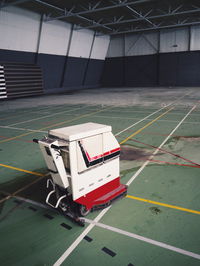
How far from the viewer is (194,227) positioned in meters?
3.71

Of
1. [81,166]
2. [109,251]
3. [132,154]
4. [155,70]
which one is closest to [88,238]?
[109,251]

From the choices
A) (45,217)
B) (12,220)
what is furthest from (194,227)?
(12,220)

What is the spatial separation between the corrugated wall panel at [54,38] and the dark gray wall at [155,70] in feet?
42.7

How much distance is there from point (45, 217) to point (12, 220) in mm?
656

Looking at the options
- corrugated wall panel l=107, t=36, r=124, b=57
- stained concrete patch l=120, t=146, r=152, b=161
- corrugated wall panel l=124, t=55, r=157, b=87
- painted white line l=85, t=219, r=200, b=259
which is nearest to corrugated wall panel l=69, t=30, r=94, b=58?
corrugated wall panel l=107, t=36, r=124, b=57

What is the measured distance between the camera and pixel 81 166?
375cm

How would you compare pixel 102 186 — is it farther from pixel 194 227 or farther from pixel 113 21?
pixel 113 21

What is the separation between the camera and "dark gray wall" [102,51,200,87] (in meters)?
35.1

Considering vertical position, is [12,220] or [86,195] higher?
[86,195]

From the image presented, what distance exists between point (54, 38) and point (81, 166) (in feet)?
93.5

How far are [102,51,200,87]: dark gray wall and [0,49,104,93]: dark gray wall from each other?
314cm

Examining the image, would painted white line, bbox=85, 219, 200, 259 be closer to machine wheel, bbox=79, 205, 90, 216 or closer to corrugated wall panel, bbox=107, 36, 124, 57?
machine wheel, bbox=79, 205, 90, 216

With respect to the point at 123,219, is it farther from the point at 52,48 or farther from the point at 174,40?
the point at 174,40

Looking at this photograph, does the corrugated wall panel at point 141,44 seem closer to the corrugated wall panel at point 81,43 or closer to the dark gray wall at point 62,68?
the dark gray wall at point 62,68
